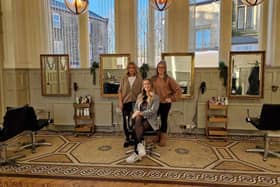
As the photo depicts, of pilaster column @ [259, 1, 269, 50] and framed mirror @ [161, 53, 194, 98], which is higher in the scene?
pilaster column @ [259, 1, 269, 50]

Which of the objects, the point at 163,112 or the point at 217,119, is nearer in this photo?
the point at 163,112

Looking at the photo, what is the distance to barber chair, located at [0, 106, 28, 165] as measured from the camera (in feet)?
11.4

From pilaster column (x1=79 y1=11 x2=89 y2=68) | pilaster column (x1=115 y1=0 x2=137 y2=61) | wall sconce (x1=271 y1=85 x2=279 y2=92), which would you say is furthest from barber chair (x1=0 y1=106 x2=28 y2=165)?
wall sconce (x1=271 y1=85 x2=279 y2=92)

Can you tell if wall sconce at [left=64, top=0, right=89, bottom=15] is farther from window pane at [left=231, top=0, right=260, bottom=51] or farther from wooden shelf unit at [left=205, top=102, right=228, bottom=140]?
window pane at [left=231, top=0, right=260, bottom=51]

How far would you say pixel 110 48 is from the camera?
17.9 ft

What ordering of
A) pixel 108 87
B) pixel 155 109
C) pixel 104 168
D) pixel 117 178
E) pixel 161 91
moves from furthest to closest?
1. pixel 108 87
2. pixel 161 91
3. pixel 155 109
4. pixel 104 168
5. pixel 117 178

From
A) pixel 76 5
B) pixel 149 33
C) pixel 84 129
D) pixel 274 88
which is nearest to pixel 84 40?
pixel 149 33

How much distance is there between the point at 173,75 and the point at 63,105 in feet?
7.57

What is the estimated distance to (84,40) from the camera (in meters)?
5.52

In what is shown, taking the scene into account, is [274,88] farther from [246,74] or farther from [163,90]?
[163,90]

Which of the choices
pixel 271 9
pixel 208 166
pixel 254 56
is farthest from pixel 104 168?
pixel 271 9

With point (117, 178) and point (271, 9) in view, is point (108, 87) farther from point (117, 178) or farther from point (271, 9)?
point (271, 9)

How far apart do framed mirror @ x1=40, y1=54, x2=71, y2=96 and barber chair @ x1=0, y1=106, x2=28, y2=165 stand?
139 centimetres

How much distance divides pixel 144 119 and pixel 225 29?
2747 mm
